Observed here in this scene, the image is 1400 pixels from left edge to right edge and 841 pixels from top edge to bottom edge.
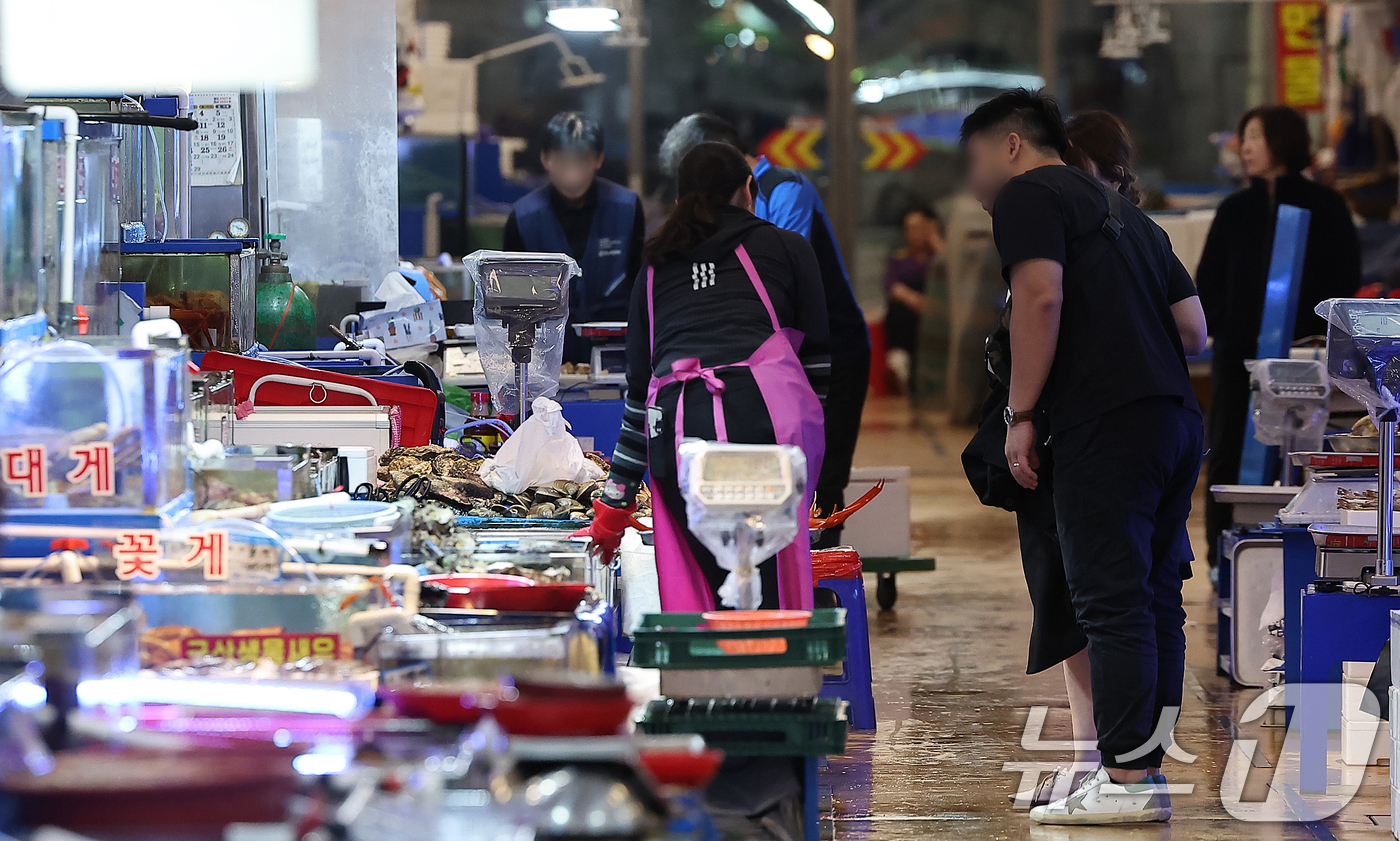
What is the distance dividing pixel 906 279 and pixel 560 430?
22.6 ft

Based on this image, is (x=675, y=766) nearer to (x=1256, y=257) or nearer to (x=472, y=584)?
(x=472, y=584)

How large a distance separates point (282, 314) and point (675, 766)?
323cm

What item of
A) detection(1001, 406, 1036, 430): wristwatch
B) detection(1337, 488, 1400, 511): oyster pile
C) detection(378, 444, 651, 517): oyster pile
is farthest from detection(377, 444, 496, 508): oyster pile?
detection(1337, 488, 1400, 511): oyster pile

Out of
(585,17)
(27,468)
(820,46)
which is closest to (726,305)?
(27,468)

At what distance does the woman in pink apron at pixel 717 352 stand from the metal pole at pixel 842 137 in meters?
Answer: 6.94

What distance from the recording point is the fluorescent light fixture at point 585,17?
7.00 m

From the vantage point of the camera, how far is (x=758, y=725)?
7.48 ft

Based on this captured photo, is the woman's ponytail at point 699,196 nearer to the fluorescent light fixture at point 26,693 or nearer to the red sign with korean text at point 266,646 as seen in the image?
the red sign with korean text at point 266,646

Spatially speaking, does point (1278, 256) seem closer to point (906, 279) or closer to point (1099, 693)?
Answer: point (1099, 693)

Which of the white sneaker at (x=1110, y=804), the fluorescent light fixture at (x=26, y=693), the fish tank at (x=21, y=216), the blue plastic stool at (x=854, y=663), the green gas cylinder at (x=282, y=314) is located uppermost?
the fish tank at (x=21, y=216)

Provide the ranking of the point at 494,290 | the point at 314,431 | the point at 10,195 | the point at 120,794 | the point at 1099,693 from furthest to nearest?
the point at 494,290 < the point at 314,431 < the point at 1099,693 < the point at 10,195 < the point at 120,794

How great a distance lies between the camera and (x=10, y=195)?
249 cm

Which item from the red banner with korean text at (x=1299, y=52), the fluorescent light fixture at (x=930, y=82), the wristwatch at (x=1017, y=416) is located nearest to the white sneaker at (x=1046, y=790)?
the wristwatch at (x=1017, y=416)

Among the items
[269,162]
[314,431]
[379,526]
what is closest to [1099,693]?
[379,526]
